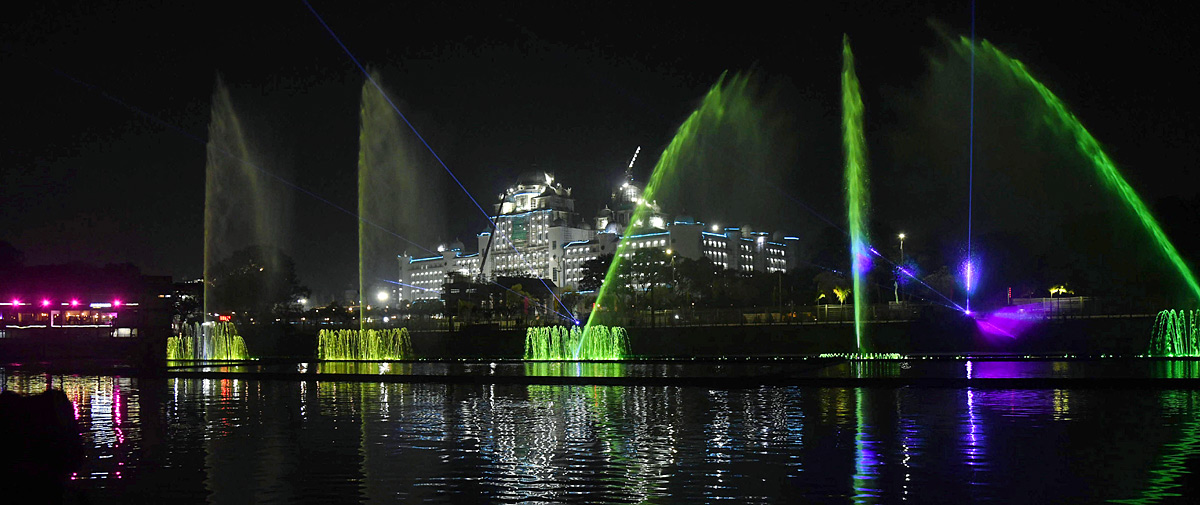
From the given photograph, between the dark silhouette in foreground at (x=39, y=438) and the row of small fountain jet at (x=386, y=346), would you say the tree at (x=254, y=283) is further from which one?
the dark silhouette in foreground at (x=39, y=438)

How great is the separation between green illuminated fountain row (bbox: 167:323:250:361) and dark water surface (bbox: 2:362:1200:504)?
3381 centimetres

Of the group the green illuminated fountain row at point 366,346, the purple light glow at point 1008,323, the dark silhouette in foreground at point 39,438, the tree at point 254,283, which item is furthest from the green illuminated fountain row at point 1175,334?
the tree at point 254,283

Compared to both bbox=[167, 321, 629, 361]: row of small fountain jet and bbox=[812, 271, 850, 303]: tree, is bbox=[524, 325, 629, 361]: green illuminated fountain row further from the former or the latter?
bbox=[812, 271, 850, 303]: tree

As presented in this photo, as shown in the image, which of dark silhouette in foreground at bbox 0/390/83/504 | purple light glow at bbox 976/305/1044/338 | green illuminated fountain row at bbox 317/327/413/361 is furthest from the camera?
green illuminated fountain row at bbox 317/327/413/361

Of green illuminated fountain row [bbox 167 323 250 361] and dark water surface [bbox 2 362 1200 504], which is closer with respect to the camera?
dark water surface [bbox 2 362 1200 504]

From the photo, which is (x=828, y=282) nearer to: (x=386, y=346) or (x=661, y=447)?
(x=386, y=346)

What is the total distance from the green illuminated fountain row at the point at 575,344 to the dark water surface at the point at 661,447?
2622 centimetres

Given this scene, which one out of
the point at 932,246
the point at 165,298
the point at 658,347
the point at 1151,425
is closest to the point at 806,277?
the point at 932,246

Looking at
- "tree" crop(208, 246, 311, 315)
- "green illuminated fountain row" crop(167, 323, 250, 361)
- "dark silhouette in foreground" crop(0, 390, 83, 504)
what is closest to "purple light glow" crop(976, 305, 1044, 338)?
"green illuminated fountain row" crop(167, 323, 250, 361)

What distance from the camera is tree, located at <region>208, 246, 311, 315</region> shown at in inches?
3957

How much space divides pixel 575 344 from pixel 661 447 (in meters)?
36.0

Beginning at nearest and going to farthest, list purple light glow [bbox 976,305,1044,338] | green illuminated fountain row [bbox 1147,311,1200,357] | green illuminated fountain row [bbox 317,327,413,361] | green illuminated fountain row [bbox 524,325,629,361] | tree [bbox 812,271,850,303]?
green illuminated fountain row [bbox 1147,311,1200,357]
green illuminated fountain row [bbox 524,325,629,361]
purple light glow [bbox 976,305,1044,338]
green illuminated fountain row [bbox 317,327,413,361]
tree [bbox 812,271,850,303]

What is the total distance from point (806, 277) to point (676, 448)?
9673 cm

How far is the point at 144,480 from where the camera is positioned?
1070cm
